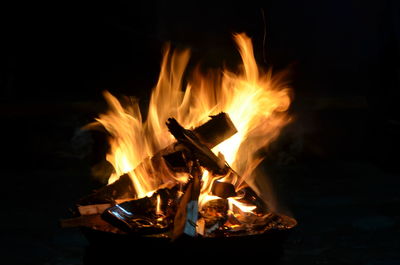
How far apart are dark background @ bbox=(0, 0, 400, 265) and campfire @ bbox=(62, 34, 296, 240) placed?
7.67 feet

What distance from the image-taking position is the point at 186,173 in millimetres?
3830

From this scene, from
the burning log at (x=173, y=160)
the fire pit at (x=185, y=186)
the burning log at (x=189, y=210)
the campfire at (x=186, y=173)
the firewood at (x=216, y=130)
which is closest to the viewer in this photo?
the burning log at (x=189, y=210)

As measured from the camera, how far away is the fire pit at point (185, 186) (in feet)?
11.0

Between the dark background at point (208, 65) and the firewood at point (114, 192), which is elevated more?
the dark background at point (208, 65)

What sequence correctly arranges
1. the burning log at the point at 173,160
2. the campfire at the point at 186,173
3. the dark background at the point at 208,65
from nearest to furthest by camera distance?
the campfire at the point at 186,173, the burning log at the point at 173,160, the dark background at the point at 208,65

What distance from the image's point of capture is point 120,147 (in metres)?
4.36

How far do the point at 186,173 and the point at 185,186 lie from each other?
0.29 feet

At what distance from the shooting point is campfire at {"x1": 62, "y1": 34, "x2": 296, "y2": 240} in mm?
3480

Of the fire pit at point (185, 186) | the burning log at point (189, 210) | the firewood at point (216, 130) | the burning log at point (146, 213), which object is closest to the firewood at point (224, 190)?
the fire pit at point (185, 186)

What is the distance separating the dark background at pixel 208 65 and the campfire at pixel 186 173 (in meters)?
2.34

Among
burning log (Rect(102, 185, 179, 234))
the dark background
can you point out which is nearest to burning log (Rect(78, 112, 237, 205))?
burning log (Rect(102, 185, 179, 234))

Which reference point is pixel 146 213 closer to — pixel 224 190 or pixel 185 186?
pixel 185 186

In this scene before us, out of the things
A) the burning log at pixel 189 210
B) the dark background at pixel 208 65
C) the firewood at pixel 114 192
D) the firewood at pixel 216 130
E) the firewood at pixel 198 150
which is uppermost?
the dark background at pixel 208 65

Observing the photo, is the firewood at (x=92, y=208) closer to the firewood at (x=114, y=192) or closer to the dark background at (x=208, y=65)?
the firewood at (x=114, y=192)
